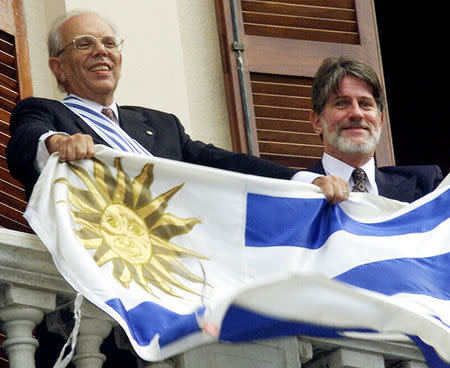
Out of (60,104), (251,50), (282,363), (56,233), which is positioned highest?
(251,50)

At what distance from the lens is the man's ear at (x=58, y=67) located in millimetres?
6074

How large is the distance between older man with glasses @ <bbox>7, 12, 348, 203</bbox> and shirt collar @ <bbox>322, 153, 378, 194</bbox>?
15.2 inches

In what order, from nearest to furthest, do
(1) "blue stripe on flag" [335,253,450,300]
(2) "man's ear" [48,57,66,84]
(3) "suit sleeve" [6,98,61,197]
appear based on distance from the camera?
(3) "suit sleeve" [6,98,61,197]
(1) "blue stripe on flag" [335,253,450,300]
(2) "man's ear" [48,57,66,84]

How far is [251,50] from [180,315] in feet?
7.69

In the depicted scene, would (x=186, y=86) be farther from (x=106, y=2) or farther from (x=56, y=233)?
(x=56, y=233)

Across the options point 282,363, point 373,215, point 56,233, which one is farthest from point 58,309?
point 373,215

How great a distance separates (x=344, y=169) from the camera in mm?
6375

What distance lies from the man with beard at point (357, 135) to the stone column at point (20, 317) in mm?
1463

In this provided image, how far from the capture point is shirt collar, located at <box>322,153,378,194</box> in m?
6.34

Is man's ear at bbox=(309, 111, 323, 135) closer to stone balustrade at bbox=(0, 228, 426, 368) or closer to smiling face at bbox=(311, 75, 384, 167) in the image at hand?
smiling face at bbox=(311, 75, 384, 167)

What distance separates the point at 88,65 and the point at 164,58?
1.18 meters

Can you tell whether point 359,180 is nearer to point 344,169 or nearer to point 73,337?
point 344,169

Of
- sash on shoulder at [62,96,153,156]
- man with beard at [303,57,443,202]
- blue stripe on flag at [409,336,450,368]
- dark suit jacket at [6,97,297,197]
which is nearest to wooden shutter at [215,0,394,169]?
man with beard at [303,57,443,202]

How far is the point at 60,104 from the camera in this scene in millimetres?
5863
